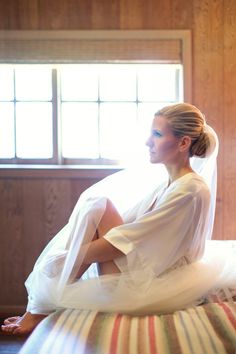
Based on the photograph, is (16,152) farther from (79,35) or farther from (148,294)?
(148,294)

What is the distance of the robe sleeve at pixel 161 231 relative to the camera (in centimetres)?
160

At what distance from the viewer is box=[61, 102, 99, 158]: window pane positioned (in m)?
2.79

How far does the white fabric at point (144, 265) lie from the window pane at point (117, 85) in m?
1.22

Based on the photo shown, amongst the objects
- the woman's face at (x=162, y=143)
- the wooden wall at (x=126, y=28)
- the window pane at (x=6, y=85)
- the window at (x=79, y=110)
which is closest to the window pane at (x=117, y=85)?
the window at (x=79, y=110)

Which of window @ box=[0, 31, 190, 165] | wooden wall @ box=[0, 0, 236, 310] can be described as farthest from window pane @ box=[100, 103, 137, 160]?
wooden wall @ box=[0, 0, 236, 310]

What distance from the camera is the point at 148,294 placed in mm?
1562

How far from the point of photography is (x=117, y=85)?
2.76 metres

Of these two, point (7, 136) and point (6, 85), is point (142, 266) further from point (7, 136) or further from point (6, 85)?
point (6, 85)

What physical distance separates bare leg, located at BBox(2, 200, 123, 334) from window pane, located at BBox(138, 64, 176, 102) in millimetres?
1268

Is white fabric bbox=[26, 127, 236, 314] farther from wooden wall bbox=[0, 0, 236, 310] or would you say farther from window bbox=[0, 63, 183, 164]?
window bbox=[0, 63, 183, 164]

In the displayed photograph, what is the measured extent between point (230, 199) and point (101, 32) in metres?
1.21

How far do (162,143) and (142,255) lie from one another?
0.42 m

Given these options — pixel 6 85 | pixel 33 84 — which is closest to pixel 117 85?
pixel 33 84

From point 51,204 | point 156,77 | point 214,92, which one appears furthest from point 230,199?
point 51,204
